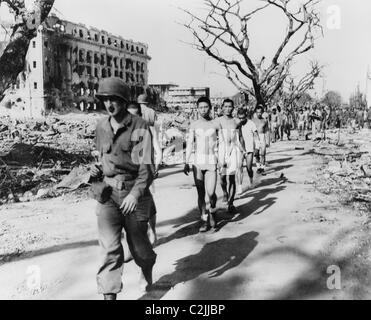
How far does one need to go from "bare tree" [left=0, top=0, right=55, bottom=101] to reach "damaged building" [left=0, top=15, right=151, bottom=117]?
143ft

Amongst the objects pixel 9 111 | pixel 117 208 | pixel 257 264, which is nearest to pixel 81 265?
pixel 117 208

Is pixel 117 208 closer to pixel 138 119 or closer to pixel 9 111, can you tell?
pixel 138 119

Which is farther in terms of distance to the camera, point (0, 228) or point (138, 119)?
point (0, 228)

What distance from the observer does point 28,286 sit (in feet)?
15.7

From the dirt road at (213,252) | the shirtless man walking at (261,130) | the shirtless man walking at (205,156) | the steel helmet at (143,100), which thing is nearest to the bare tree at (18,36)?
the dirt road at (213,252)

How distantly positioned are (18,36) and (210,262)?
8.22 metres

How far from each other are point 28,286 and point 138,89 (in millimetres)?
80730

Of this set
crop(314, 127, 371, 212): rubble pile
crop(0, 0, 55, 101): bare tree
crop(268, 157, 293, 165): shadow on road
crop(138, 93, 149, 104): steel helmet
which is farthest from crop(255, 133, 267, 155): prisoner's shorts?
crop(0, 0, 55, 101): bare tree

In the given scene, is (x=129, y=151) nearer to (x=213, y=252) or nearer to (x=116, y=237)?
(x=116, y=237)

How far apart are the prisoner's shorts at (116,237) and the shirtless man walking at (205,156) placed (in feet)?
7.83

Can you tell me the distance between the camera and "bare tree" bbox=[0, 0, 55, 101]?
1078 centimetres

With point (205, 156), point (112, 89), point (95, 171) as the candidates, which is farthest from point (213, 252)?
→ point (112, 89)

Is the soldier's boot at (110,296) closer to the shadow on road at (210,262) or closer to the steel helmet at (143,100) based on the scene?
the shadow on road at (210,262)

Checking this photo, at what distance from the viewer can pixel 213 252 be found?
5.57 meters
